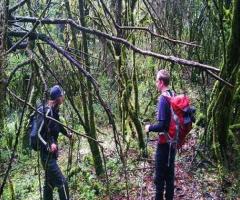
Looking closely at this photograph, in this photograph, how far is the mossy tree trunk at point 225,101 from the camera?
6129 millimetres

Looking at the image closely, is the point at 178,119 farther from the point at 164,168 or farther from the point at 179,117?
the point at 164,168

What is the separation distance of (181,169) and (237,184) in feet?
3.67

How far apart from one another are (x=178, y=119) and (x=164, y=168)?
0.76 meters

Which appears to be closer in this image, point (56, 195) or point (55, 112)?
point (55, 112)

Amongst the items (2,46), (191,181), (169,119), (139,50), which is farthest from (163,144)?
(2,46)

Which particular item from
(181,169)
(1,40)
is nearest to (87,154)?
(181,169)

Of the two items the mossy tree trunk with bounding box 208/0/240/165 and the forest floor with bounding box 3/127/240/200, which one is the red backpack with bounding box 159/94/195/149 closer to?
the forest floor with bounding box 3/127/240/200

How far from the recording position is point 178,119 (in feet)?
16.8

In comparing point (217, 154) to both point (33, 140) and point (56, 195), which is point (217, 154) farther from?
point (33, 140)

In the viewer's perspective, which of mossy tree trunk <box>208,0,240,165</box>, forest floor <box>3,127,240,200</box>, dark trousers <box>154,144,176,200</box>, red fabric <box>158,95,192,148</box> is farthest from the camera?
forest floor <box>3,127,240,200</box>

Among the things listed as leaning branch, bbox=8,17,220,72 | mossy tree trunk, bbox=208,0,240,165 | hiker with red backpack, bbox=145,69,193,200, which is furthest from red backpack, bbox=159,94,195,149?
leaning branch, bbox=8,17,220,72

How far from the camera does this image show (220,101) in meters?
6.61

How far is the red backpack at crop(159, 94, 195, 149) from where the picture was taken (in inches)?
199

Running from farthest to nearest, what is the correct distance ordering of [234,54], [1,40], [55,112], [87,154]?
[87,154]
[234,54]
[55,112]
[1,40]
